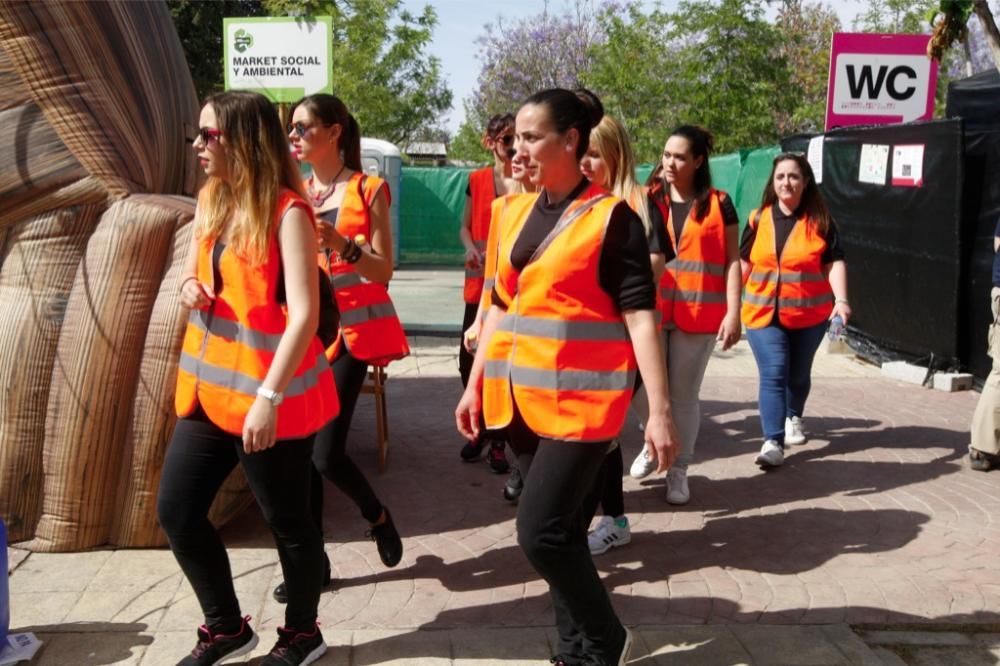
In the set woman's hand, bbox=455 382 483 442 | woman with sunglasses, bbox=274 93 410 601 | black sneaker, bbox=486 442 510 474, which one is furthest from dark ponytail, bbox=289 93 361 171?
black sneaker, bbox=486 442 510 474

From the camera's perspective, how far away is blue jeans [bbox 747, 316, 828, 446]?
6219 mm

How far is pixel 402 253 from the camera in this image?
839 inches

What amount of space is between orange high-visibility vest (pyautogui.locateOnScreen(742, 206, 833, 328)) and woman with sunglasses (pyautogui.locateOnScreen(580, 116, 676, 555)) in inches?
64.2

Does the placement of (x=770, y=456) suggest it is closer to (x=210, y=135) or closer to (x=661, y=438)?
(x=661, y=438)

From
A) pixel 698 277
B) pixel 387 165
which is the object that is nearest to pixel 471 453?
pixel 698 277

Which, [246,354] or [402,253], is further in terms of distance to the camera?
[402,253]

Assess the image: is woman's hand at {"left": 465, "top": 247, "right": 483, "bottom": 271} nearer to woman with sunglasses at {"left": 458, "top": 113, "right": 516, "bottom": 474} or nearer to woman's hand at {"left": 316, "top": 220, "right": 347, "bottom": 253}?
woman with sunglasses at {"left": 458, "top": 113, "right": 516, "bottom": 474}

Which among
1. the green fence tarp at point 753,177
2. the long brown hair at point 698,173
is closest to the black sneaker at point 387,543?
the long brown hair at point 698,173

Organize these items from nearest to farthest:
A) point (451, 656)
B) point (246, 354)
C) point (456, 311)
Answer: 1. point (246, 354)
2. point (451, 656)
3. point (456, 311)

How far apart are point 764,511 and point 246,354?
3183 millimetres

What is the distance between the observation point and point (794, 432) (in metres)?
6.81

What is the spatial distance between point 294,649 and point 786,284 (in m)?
3.94

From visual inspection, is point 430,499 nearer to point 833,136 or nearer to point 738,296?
point 738,296

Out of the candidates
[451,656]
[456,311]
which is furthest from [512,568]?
[456,311]
